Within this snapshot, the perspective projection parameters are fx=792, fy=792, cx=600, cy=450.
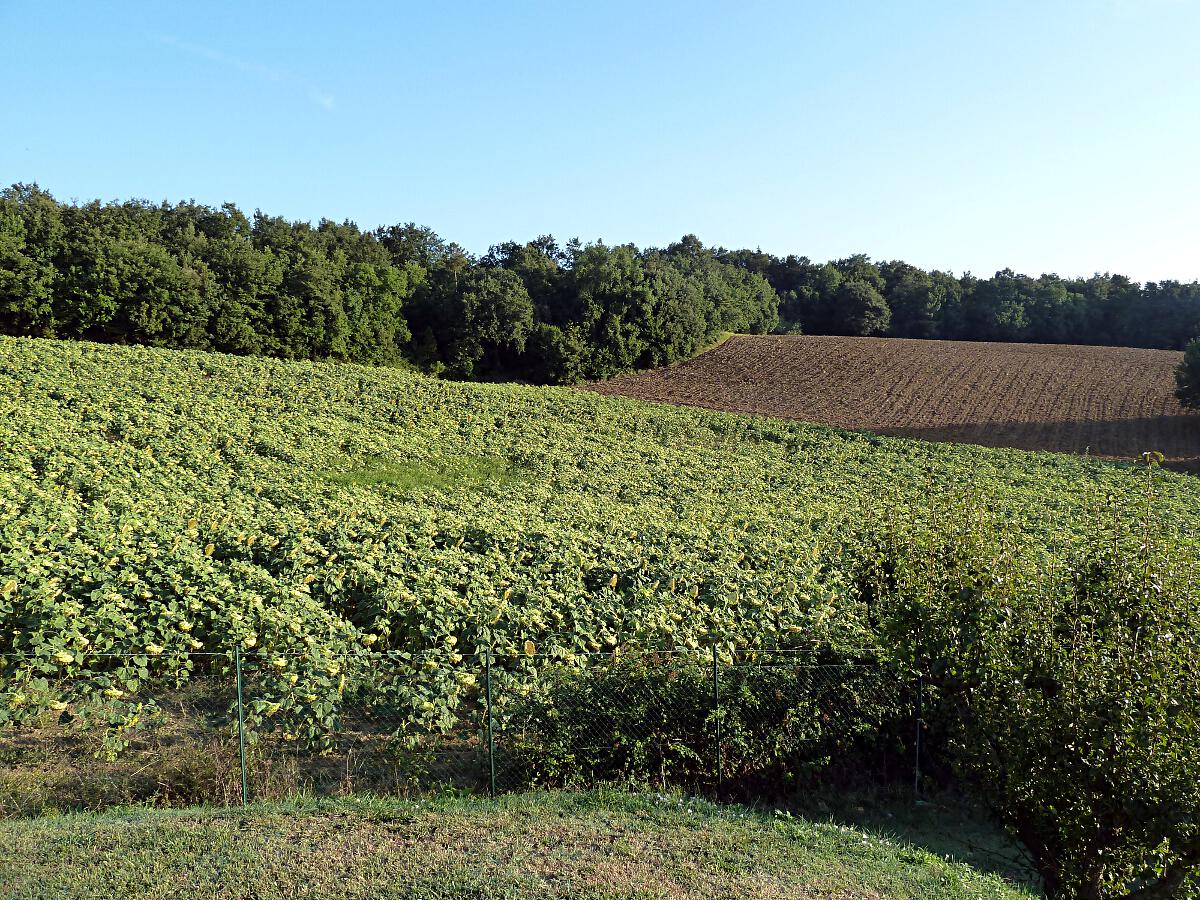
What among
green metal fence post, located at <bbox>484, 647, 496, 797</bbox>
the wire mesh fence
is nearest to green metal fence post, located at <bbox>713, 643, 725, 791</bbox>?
the wire mesh fence

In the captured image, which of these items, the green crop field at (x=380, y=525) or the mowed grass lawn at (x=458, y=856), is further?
the green crop field at (x=380, y=525)

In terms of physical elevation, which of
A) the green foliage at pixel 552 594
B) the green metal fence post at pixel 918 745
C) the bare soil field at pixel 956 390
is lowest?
the green metal fence post at pixel 918 745

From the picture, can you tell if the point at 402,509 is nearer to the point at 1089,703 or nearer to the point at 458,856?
the point at 458,856

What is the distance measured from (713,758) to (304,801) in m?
4.82

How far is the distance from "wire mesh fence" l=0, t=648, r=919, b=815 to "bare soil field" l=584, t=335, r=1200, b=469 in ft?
124

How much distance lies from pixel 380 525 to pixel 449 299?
47557mm

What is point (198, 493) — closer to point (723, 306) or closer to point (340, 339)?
point (340, 339)

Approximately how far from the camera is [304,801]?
26.0ft

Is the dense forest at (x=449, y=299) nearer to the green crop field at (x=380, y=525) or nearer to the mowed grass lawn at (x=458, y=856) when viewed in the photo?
the green crop field at (x=380, y=525)

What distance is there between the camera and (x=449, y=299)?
2414 inches

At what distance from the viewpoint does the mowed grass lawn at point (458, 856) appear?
6.16 m

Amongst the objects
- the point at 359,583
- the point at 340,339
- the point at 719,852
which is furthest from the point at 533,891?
the point at 340,339

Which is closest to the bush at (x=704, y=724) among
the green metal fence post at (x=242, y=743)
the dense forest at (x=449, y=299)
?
the green metal fence post at (x=242, y=743)

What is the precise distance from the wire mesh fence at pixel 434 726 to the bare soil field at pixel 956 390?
37.8 metres
